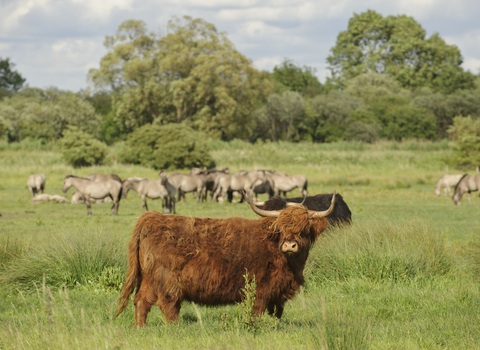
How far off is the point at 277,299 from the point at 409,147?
159 ft

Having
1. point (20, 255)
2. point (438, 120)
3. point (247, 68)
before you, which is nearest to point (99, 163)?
point (247, 68)

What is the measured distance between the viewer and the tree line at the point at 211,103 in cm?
5506

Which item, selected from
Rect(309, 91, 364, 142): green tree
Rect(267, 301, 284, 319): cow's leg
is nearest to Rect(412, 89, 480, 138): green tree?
Rect(309, 91, 364, 142): green tree

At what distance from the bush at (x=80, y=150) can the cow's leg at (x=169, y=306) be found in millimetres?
36387

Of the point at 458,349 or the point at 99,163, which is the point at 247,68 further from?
the point at 458,349

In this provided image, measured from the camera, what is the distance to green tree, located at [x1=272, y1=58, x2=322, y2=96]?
86.5 meters

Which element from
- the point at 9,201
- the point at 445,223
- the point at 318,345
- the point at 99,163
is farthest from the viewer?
the point at 99,163

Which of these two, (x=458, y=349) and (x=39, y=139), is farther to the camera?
(x=39, y=139)

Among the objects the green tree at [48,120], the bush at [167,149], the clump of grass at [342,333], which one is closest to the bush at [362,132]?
the bush at [167,149]

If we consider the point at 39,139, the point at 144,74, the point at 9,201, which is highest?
the point at 144,74

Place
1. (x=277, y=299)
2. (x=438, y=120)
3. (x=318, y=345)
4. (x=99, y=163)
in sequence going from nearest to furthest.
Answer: (x=318, y=345)
(x=277, y=299)
(x=99, y=163)
(x=438, y=120)

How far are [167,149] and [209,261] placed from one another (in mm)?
35779

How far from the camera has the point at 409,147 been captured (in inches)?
1999

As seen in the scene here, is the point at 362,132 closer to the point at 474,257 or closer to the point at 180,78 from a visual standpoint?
the point at 180,78
